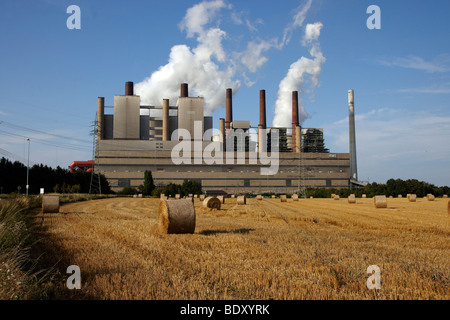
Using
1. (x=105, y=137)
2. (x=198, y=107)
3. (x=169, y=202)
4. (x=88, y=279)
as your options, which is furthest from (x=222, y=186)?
(x=88, y=279)

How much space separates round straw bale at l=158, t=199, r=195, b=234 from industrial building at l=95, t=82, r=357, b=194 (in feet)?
337

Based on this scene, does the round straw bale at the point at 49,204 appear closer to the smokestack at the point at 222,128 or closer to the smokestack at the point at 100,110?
the smokestack at the point at 100,110

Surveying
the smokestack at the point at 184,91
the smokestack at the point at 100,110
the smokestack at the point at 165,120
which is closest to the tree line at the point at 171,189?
the smokestack at the point at 165,120

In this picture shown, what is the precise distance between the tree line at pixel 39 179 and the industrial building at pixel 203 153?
20.8 meters

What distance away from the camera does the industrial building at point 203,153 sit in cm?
11812

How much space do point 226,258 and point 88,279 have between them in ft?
9.43

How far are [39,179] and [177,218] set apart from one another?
275 ft

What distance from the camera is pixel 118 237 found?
Answer: 1148 cm

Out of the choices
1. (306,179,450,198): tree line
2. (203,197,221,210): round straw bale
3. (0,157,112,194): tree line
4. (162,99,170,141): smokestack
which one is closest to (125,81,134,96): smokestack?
(162,99,170,141): smokestack

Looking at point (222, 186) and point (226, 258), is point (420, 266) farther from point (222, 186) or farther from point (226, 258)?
point (222, 186)

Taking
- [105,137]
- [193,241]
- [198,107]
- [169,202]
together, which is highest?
[198,107]

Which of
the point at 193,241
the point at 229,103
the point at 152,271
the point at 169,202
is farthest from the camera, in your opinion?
A: the point at 229,103
